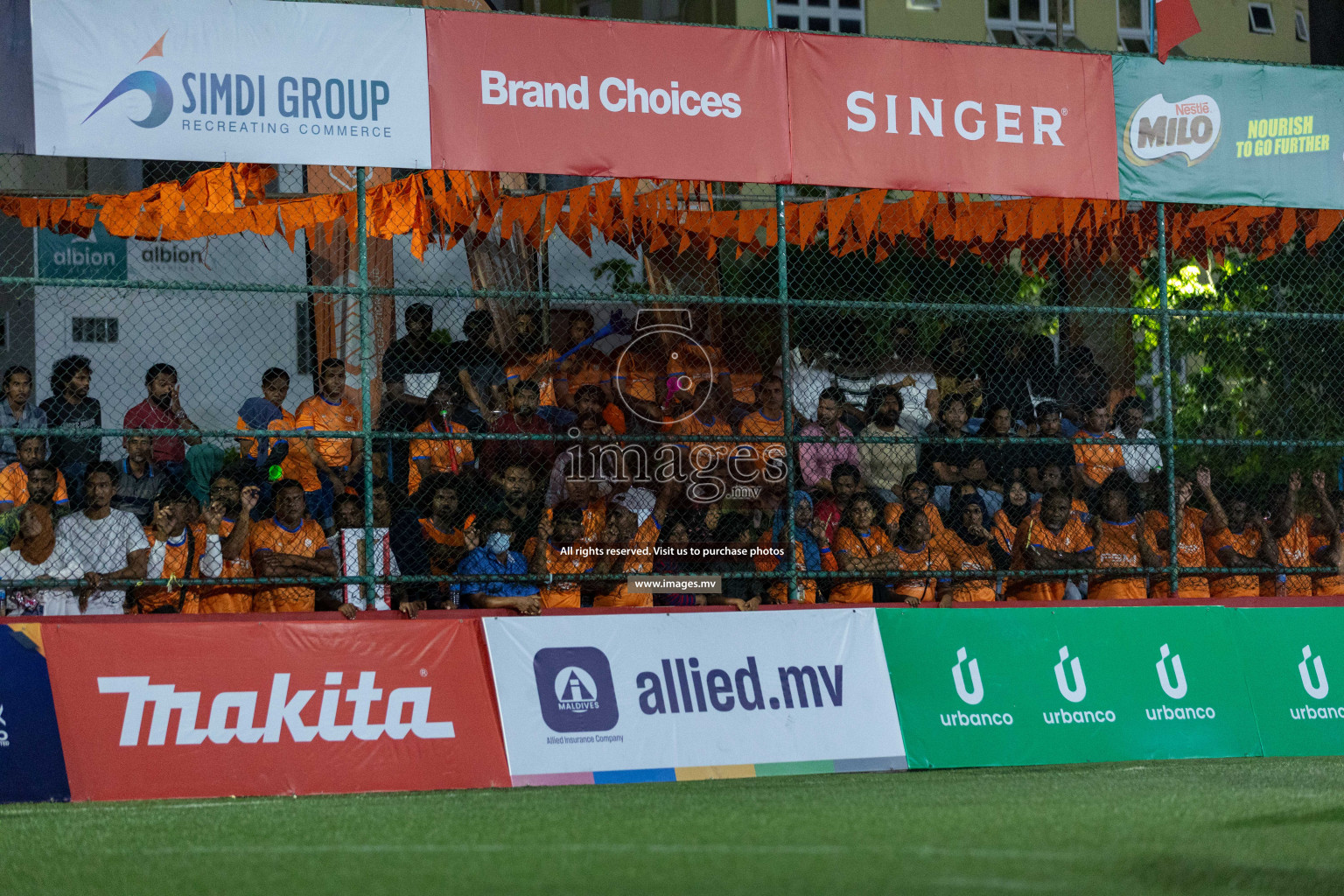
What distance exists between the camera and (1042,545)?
1166cm

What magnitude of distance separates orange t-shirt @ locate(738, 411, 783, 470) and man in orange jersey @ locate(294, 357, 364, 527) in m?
2.76

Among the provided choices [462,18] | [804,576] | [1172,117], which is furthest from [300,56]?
[1172,117]

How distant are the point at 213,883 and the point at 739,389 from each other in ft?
25.0

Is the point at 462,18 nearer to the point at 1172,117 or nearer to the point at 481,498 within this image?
the point at 481,498

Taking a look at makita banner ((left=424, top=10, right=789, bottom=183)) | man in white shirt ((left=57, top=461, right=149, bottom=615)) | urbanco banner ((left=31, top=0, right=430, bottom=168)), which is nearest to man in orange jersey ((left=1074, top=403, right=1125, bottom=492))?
makita banner ((left=424, top=10, right=789, bottom=183))

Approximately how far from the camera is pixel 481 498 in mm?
10922

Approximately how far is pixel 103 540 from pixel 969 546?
5.96 m

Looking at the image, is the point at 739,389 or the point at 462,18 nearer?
the point at 462,18

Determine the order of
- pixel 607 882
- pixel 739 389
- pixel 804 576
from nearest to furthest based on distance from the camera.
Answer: pixel 607 882 → pixel 804 576 → pixel 739 389

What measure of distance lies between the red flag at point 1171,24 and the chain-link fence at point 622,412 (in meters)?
1.57

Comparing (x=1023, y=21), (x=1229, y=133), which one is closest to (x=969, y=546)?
(x=1229, y=133)

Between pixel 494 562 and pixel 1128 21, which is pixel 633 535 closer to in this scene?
pixel 494 562

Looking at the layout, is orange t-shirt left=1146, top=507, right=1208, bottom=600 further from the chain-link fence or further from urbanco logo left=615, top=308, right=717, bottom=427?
urbanco logo left=615, top=308, right=717, bottom=427

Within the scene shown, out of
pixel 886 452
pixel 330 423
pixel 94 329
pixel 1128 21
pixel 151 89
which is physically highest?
pixel 1128 21
